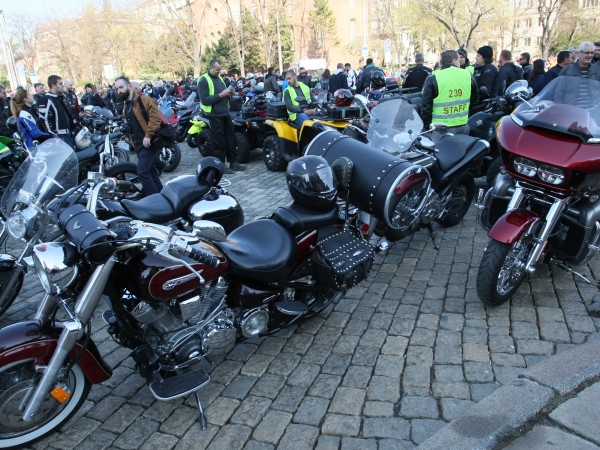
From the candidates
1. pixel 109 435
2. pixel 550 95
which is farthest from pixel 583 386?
pixel 109 435

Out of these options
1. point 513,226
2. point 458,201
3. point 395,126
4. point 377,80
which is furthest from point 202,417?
point 377,80

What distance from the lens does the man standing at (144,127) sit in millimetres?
6984

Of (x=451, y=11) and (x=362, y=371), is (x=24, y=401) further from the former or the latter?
(x=451, y=11)

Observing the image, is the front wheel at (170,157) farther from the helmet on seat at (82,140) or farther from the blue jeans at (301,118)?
the blue jeans at (301,118)

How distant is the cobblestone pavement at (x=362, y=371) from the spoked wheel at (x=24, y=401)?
106mm

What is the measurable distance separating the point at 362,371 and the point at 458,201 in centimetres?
327

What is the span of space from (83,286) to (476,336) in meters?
2.72

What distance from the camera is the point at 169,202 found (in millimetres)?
4664

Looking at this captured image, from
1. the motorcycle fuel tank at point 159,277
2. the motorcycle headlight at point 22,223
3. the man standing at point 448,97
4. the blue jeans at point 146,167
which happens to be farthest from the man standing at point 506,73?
the motorcycle headlight at point 22,223

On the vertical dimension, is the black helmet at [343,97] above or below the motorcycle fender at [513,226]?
above

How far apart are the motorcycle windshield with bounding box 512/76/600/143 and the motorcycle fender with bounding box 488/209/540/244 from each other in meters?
0.67

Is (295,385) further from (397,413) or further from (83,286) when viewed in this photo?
(83,286)

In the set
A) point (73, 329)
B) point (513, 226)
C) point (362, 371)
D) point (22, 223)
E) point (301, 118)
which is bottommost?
point (362, 371)

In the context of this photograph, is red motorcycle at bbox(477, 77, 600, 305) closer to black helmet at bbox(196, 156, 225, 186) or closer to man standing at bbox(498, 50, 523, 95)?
black helmet at bbox(196, 156, 225, 186)
